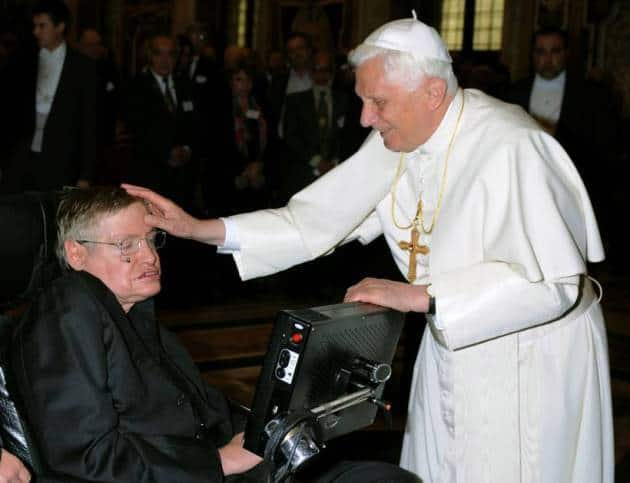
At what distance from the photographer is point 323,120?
8195mm

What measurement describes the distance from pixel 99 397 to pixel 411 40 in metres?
1.19

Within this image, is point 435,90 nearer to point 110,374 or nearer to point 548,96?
point 110,374

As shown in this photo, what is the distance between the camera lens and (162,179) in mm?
7766

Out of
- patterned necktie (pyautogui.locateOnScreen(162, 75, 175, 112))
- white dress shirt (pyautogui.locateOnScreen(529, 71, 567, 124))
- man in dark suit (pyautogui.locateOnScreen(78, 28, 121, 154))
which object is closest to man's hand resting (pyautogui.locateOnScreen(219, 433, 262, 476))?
white dress shirt (pyautogui.locateOnScreen(529, 71, 567, 124))

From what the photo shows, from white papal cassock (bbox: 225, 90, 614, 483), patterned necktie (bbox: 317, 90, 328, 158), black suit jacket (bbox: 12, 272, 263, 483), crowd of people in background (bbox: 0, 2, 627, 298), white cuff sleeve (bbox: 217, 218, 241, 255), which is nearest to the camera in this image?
black suit jacket (bbox: 12, 272, 263, 483)

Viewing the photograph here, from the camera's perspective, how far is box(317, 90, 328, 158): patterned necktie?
820cm

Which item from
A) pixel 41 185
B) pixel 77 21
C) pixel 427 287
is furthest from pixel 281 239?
pixel 77 21

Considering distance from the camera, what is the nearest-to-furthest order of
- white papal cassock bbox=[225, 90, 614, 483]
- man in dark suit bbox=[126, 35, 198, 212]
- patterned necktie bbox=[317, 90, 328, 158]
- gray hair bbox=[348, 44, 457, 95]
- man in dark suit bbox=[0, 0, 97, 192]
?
white papal cassock bbox=[225, 90, 614, 483]
gray hair bbox=[348, 44, 457, 95]
man in dark suit bbox=[0, 0, 97, 192]
man in dark suit bbox=[126, 35, 198, 212]
patterned necktie bbox=[317, 90, 328, 158]

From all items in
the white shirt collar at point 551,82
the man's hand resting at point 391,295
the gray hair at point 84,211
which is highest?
the white shirt collar at point 551,82

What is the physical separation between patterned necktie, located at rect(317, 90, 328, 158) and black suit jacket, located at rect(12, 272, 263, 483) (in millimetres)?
5939

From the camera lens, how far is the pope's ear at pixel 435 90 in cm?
249

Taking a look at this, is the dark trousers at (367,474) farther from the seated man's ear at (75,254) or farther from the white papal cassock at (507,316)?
the seated man's ear at (75,254)

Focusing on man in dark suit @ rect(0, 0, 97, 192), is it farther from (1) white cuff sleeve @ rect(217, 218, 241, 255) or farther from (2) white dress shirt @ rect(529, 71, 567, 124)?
(1) white cuff sleeve @ rect(217, 218, 241, 255)

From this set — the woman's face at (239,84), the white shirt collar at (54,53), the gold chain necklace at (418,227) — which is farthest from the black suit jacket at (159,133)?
the gold chain necklace at (418,227)
